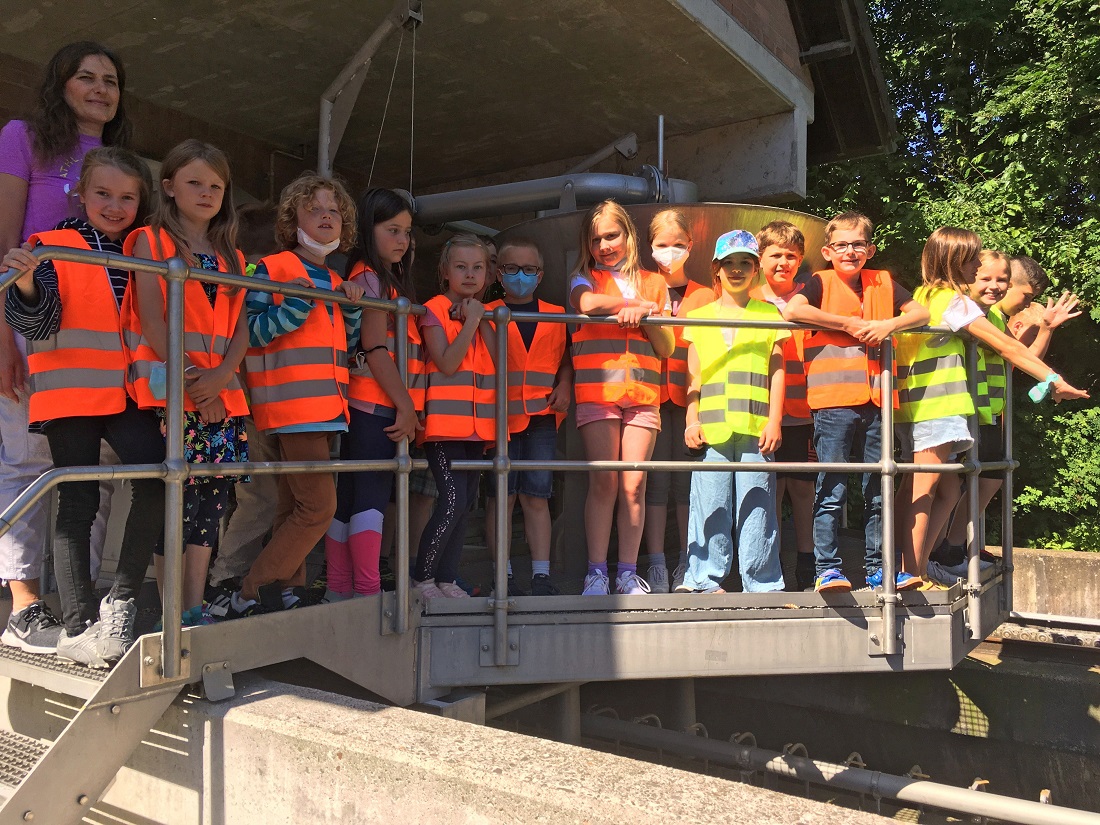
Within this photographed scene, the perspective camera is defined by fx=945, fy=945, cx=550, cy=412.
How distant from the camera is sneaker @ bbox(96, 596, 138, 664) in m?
2.51

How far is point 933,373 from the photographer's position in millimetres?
3957

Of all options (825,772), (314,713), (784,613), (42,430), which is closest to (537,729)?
(825,772)

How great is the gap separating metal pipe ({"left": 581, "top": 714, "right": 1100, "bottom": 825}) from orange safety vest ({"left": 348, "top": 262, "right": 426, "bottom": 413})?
2503 millimetres

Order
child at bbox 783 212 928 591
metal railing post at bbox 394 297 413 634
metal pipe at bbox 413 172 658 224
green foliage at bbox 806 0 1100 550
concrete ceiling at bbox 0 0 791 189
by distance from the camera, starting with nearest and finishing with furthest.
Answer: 1. metal railing post at bbox 394 297 413 634
2. child at bbox 783 212 928 591
3. concrete ceiling at bbox 0 0 791 189
4. metal pipe at bbox 413 172 658 224
5. green foliage at bbox 806 0 1100 550

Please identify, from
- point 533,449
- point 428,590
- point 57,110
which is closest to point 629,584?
point 533,449

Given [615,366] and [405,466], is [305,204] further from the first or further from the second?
[615,366]

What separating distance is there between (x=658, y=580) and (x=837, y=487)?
818mm

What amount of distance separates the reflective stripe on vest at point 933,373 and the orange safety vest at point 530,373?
147 cm

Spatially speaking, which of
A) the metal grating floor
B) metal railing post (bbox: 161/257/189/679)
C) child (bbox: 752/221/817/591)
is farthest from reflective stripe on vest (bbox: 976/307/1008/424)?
the metal grating floor

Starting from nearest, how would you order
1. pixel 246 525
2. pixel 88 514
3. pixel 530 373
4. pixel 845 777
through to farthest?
pixel 88 514 < pixel 246 525 < pixel 530 373 < pixel 845 777

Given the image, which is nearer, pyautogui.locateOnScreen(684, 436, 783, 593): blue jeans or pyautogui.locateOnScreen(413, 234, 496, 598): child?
pyautogui.locateOnScreen(413, 234, 496, 598): child

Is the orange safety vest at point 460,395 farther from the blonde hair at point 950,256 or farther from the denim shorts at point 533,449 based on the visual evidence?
the blonde hair at point 950,256

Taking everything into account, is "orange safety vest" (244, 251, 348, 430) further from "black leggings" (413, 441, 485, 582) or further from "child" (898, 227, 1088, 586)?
"child" (898, 227, 1088, 586)

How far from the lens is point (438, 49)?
645cm
